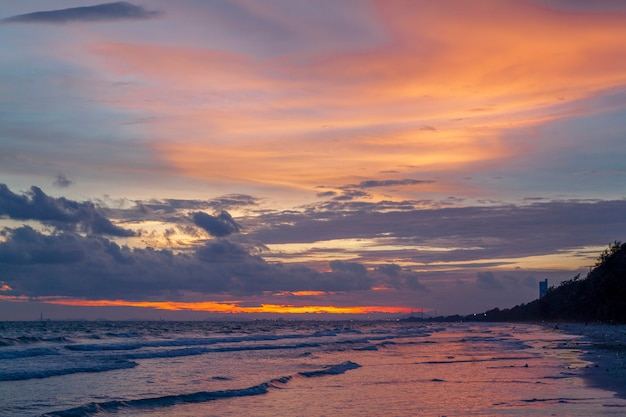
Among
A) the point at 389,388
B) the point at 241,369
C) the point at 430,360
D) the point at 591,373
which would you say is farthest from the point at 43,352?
the point at 591,373

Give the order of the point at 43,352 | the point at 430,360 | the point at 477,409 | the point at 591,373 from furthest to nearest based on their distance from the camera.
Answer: the point at 43,352 → the point at 430,360 → the point at 591,373 → the point at 477,409

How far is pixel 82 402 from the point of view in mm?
22172

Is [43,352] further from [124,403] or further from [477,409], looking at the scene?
[477,409]

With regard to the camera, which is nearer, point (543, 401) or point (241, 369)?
point (543, 401)

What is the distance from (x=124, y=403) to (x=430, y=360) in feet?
70.6

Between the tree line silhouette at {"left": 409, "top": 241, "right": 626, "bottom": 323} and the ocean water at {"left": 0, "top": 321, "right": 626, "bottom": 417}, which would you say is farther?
the tree line silhouette at {"left": 409, "top": 241, "right": 626, "bottom": 323}

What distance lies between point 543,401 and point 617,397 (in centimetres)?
234

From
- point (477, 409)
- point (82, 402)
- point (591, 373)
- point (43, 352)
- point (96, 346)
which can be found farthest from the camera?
point (96, 346)

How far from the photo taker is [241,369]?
34.6 m

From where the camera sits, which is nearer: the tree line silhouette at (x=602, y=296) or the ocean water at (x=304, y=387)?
the ocean water at (x=304, y=387)

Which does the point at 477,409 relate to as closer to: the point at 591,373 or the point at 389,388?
the point at 389,388

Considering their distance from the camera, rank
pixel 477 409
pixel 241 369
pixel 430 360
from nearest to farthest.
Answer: pixel 477 409 → pixel 241 369 → pixel 430 360

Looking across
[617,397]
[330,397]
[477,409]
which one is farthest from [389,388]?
[617,397]

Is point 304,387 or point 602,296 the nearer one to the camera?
point 304,387
